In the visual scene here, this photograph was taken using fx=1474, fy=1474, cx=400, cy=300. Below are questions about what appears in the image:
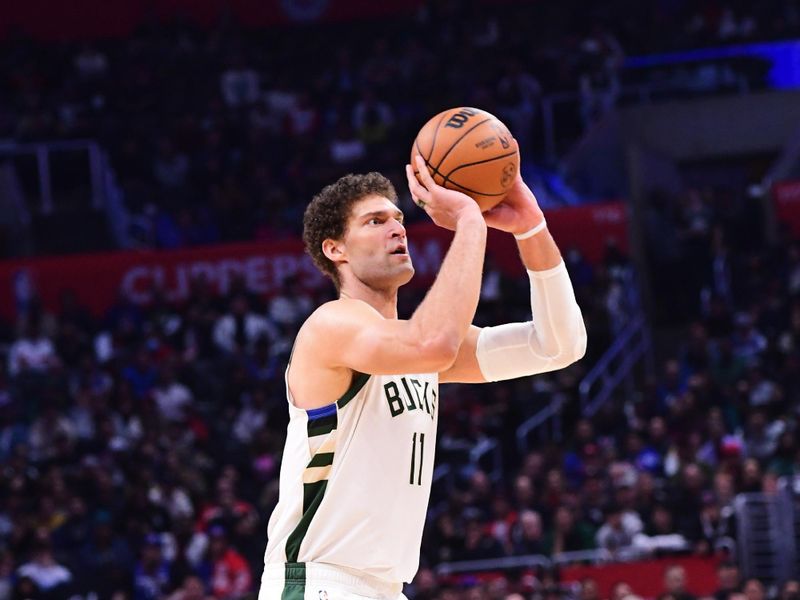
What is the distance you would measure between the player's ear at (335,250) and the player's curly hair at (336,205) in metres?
0.02

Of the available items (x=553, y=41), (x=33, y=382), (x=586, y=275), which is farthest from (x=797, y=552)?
(x=553, y=41)

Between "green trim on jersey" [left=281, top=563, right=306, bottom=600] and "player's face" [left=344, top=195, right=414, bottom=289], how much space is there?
110 cm

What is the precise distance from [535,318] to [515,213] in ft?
1.43

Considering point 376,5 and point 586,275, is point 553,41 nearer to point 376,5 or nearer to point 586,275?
point 376,5

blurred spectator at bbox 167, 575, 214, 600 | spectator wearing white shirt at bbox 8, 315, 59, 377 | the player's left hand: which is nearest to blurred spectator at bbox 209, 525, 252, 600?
blurred spectator at bbox 167, 575, 214, 600

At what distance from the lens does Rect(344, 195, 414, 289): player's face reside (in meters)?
5.58

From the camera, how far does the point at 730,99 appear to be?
85.0 ft

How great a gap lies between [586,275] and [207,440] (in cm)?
610

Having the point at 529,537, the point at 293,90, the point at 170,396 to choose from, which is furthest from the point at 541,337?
the point at 293,90

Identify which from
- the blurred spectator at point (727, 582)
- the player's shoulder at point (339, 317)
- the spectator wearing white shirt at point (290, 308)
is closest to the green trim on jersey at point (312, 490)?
the player's shoulder at point (339, 317)

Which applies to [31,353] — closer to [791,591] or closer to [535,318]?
[791,591]

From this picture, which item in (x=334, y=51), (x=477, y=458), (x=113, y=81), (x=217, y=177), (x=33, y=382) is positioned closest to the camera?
(x=477, y=458)

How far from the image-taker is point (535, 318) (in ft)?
19.7

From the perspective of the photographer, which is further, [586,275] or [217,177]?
[217,177]
